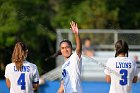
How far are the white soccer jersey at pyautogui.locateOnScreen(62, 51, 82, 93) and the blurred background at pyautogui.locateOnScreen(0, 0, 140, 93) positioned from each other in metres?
8.72

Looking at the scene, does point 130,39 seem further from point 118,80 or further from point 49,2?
point 118,80

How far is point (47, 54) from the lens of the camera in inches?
936

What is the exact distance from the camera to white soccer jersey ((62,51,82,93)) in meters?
10.0

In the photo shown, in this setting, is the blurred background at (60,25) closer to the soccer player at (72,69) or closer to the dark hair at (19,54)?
the soccer player at (72,69)

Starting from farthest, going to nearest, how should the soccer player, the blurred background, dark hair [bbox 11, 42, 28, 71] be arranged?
1. the blurred background
2. the soccer player
3. dark hair [bbox 11, 42, 28, 71]

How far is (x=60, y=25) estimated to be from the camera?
2372 centimetres

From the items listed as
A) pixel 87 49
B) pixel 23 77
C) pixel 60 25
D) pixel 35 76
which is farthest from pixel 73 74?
pixel 60 25

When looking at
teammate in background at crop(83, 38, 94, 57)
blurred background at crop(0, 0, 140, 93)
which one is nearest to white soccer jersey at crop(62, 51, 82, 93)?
teammate in background at crop(83, 38, 94, 57)

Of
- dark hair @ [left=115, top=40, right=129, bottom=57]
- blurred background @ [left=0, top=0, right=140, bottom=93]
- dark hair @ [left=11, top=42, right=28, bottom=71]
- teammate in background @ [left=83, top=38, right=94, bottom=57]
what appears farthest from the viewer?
blurred background @ [left=0, top=0, right=140, bottom=93]

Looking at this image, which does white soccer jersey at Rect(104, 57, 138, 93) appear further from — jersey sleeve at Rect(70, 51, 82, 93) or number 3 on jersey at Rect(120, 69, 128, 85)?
jersey sleeve at Rect(70, 51, 82, 93)

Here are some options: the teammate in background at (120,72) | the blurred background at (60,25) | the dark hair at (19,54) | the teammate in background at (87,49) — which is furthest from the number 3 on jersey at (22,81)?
the blurred background at (60,25)

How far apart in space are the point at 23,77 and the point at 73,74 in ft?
2.58

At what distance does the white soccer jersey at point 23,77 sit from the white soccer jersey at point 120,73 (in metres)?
1.25

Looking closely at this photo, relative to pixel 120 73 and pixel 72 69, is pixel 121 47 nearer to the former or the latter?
pixel 120 73
